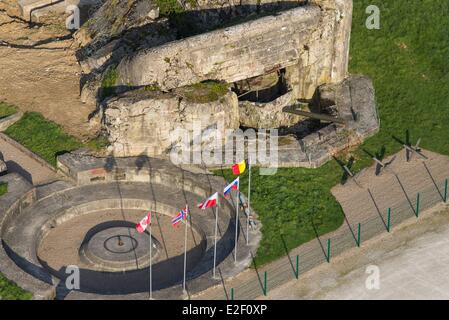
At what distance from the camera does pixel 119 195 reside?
6700cm

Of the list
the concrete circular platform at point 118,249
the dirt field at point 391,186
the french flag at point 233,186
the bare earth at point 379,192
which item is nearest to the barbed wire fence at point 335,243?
the bare earth at point 379,192

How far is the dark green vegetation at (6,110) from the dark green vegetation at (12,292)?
17.7 m

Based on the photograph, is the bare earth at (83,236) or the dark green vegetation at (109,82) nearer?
the bare earth at (83,236)

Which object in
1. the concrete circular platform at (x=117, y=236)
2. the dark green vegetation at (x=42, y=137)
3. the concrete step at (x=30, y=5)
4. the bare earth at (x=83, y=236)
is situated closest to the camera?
the concrete circular platform at (x=117, y=236)

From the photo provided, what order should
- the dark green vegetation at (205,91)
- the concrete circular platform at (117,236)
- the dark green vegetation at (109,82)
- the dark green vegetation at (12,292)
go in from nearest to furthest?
the dark green vegetation at (12,292)
the concrete circular platform at (117,236)
the dark green vegetation at (205,91)
the dark green vegetation at (109,82)

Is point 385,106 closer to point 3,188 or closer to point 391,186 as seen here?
point 391,186

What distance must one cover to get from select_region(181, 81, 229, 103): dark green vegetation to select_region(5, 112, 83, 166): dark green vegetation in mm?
7482

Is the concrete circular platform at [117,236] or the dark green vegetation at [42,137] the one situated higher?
the dark green vegetation at [42,137]

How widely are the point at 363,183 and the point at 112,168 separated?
14.6 m

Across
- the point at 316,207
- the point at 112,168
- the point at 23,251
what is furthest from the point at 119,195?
the point at 316,207

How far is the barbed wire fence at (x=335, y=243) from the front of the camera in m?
59.5

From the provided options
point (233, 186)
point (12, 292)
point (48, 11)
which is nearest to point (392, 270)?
point (233, 186)

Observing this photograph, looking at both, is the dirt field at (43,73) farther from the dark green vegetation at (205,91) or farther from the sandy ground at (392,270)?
the sandy ground at (392,270)

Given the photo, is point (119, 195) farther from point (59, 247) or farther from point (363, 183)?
point (363, 183)
